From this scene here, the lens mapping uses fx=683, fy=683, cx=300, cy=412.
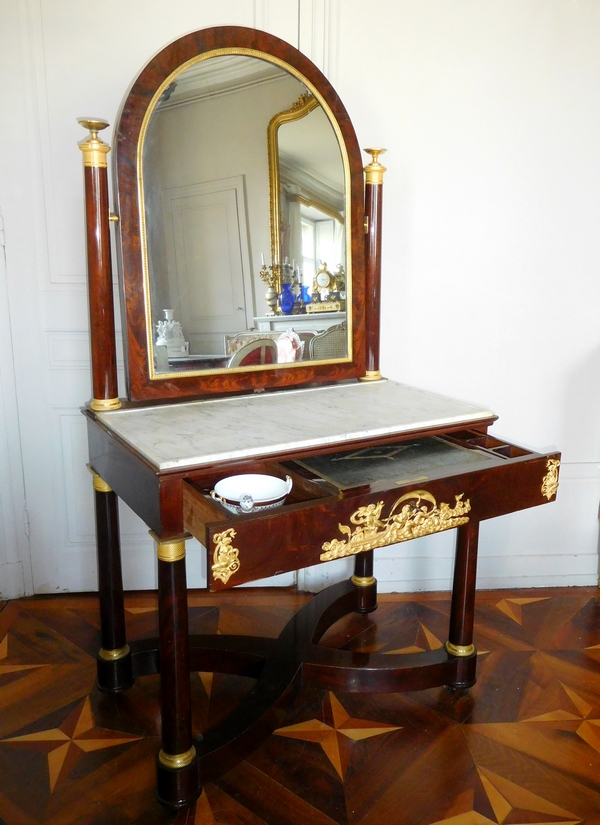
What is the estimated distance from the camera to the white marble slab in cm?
143

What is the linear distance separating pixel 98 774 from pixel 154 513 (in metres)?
0.75

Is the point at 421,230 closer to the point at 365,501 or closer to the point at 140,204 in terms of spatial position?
the point at 140,204

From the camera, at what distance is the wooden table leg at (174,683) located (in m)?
1.41

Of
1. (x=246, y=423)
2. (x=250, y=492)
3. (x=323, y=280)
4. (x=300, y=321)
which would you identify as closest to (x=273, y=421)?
(x=246, y=423)

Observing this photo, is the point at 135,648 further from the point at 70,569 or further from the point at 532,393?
the point at 532,393

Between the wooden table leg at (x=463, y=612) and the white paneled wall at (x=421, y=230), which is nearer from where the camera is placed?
the wooden table leg at (x=463, y=612)

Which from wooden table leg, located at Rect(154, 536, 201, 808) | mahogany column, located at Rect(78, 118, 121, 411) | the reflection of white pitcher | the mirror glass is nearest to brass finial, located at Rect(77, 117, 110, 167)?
mahogany column, located at Rect(78, 118, 121, 411)

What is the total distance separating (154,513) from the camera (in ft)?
4.55

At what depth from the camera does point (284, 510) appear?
4.39 ft

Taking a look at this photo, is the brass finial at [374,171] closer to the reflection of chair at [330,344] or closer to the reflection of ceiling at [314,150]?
the reflection of ceiling at [314,150]

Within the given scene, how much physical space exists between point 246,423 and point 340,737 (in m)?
0.88

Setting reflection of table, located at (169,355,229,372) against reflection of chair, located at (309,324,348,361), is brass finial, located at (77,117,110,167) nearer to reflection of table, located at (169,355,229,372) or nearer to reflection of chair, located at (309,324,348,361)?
reflection of table, located at (169,355,229,372)

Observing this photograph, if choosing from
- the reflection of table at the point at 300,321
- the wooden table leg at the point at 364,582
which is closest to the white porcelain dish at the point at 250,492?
the reflection of table at the point at 300,321

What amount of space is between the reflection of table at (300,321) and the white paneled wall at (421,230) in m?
0.49
